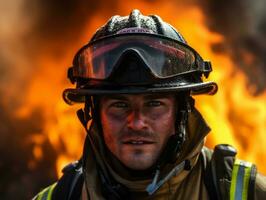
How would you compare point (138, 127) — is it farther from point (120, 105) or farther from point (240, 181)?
point (240, 181)

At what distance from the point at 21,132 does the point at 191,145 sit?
686 cm

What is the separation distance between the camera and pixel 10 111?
9.30m

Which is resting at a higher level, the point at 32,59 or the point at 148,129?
the point at 32,59

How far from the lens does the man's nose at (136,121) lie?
272 centimetres

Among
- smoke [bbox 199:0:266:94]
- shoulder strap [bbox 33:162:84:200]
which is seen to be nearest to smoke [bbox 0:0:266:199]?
smoke [bbox 199:0:266:94]

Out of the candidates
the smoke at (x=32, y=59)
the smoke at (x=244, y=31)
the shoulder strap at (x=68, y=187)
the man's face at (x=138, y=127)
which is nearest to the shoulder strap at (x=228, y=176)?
the man's face at (x=138, y=127)

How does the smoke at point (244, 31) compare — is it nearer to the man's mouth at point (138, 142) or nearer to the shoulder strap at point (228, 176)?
the shoulder strap at point (228, 176)

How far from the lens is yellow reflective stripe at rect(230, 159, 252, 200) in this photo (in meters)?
2.66

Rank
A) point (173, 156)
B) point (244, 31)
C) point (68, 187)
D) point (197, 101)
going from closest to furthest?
point (173, 156) < point (68, 187) < point (197, 101) < point (244, 31)

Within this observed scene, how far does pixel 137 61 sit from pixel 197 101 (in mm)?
5213

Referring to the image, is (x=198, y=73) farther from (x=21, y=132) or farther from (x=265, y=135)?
(x=21, y=132)

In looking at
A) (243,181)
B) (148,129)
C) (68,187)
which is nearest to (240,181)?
(243,181)

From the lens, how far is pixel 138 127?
2.71 m

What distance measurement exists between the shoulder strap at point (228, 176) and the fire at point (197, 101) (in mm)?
5013
